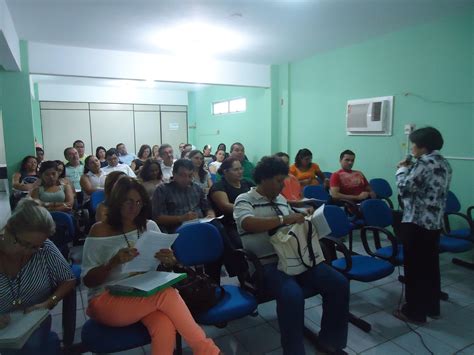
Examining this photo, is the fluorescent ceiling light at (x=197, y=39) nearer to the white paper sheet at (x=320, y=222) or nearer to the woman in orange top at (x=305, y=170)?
the woman in orange top at (x=305, y=170)

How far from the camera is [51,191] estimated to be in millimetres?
3902

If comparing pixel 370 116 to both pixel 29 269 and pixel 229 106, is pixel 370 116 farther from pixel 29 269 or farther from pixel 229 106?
pixel 29 269

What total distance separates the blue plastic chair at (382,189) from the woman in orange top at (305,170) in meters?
0.64

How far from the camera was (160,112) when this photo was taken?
10.1m

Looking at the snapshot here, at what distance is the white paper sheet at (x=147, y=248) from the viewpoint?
171 cm

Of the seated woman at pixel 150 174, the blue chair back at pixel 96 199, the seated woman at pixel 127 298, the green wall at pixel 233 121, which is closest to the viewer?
the seated woman at pixel 127 298

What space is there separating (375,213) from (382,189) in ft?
4.93

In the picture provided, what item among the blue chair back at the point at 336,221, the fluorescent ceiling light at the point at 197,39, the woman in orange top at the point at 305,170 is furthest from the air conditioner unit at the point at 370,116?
the blue chair back at the point at 336,221

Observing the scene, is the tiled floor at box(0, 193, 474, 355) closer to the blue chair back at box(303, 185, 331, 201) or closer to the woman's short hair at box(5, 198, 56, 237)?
the woman's short hair at box(5, 198, 56, 237)

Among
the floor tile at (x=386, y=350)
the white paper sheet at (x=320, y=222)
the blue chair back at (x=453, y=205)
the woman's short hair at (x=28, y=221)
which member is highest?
the woman's short hair at (x=28, y=221)

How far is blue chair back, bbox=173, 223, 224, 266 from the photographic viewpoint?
2.28 metres

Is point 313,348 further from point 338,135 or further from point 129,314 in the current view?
point 338,135

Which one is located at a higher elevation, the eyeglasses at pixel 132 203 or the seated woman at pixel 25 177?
the eyeglasses at pixel 132 203

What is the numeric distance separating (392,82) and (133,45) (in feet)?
12.3
